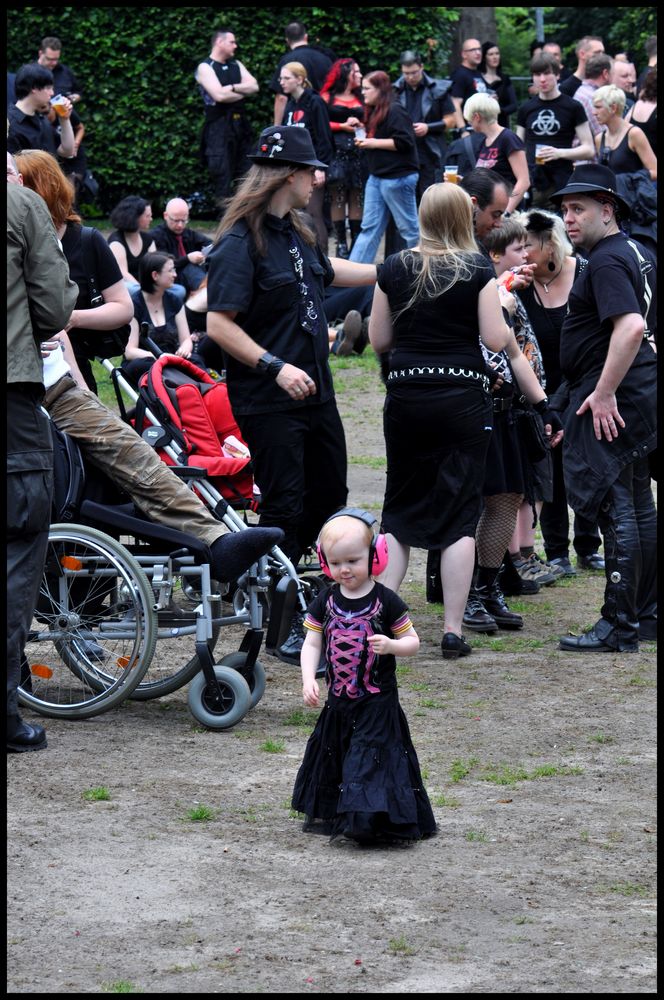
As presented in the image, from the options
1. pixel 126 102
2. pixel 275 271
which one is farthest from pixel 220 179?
pixel 275 271

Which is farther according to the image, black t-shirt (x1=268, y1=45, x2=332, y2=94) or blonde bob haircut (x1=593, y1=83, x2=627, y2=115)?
black t-shirt (x1=268, y1=45, x2=332, y2=94)

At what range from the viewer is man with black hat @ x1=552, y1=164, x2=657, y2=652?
6590 mm

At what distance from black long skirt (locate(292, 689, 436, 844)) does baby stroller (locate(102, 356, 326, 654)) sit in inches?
46.0

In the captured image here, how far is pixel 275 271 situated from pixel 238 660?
1.67 m

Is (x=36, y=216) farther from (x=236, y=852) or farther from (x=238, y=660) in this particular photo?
(x=236, y=852)

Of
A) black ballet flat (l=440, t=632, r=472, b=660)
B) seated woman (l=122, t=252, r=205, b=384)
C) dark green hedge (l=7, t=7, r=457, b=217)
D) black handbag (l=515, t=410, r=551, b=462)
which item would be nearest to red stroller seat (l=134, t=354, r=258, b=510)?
black ballet flat (l=440, t=632, r=472, b=660)

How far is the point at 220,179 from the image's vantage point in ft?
56.0

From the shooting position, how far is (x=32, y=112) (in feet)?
44.7

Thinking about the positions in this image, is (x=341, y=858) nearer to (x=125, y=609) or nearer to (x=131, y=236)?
(x=125, y=609)

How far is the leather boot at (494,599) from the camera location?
24.2ft

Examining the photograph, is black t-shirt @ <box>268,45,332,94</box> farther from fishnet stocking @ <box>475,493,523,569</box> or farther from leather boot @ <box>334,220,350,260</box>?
fishnet stocking @ <box>475,493,523,569</box>

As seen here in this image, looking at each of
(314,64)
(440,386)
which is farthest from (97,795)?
(314,64)

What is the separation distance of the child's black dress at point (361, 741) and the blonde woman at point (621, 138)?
292 inches

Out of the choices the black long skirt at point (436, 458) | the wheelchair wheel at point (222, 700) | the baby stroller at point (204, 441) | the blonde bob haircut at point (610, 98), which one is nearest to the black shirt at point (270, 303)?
the baby stroller at point (204, 441)
